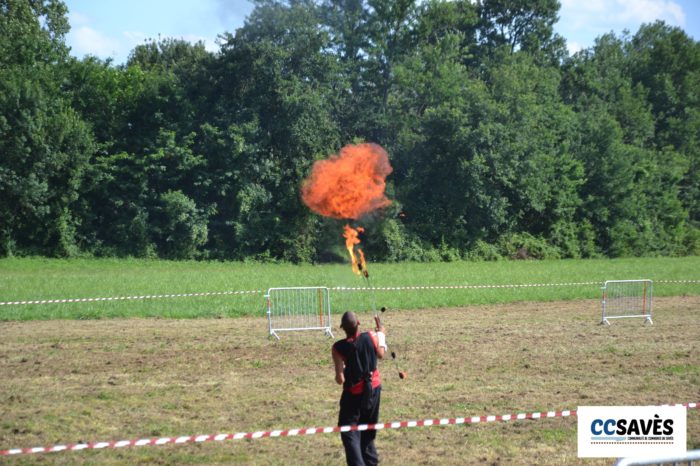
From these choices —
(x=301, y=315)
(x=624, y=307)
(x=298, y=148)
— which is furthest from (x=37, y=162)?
(x=624, y=307)

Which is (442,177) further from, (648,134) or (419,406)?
(419,406)

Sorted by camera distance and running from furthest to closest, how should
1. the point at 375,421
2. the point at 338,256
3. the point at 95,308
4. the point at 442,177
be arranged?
the point at 442,177 → the point at 338,256 → the point at 95,308 → the point at 375,421

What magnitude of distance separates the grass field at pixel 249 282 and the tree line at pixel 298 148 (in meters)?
3.31

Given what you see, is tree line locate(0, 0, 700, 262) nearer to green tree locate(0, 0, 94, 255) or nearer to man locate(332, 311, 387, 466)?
green tree locate(0, 0, 94, 255)

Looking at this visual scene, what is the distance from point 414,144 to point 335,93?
249 inches

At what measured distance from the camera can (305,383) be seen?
1378 cm

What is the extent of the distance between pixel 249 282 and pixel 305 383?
55.1ft

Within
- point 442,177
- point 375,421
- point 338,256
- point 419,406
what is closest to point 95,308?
point 419,406

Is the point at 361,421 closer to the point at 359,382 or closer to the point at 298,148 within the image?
the point at 359,382

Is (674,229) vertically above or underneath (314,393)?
above

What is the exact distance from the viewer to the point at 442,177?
4834 cm

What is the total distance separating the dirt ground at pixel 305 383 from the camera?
10258mm

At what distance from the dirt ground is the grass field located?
2.08 m

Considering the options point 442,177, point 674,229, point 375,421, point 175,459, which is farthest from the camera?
point 674,229
